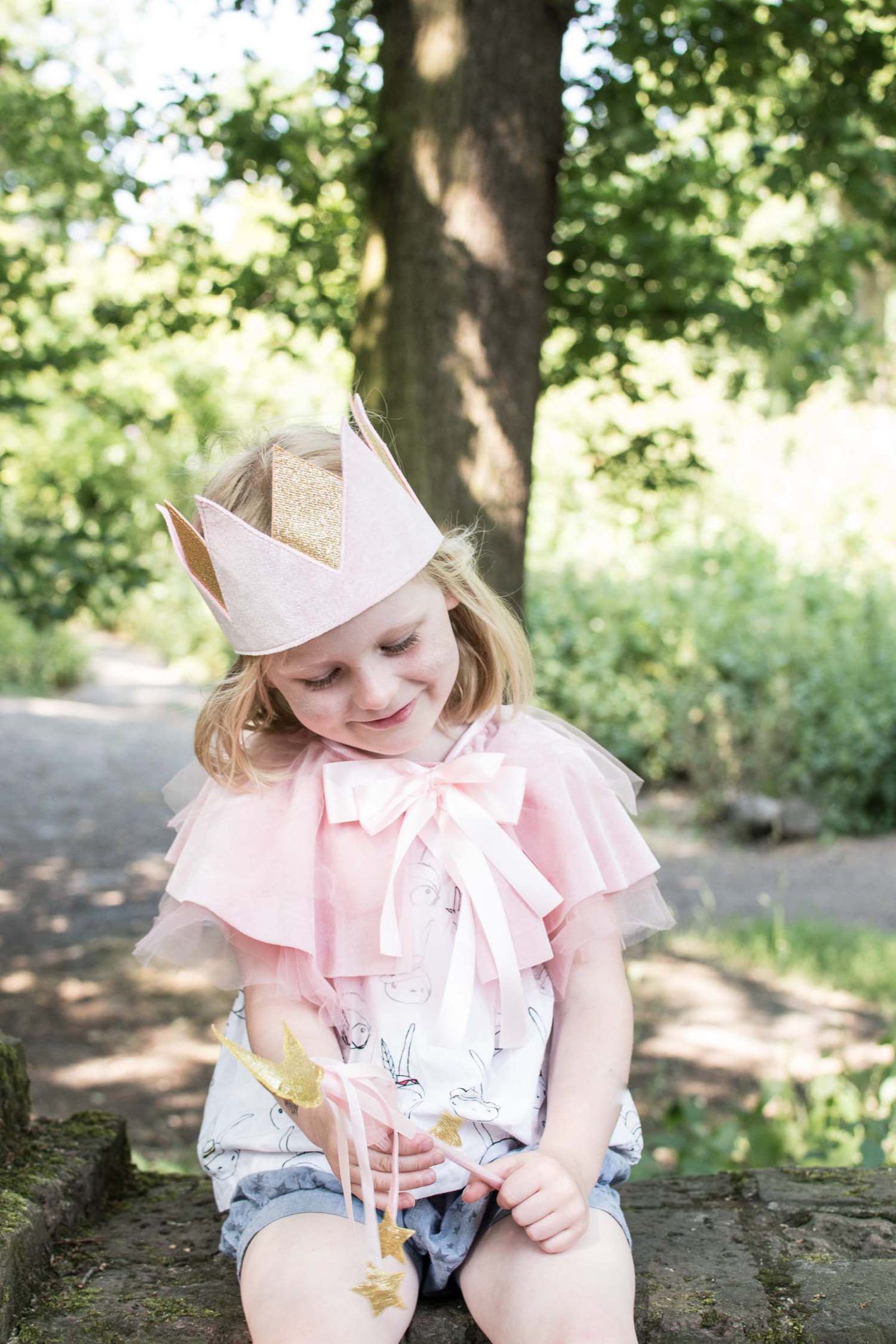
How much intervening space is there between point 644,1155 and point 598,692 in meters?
5.33

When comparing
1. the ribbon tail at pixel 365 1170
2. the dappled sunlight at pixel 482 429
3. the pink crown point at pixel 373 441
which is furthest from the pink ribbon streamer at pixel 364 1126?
the dappled sunlight at pixel 482 429

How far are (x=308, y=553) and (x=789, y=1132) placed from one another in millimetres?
2126

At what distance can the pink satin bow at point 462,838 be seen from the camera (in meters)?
1.74

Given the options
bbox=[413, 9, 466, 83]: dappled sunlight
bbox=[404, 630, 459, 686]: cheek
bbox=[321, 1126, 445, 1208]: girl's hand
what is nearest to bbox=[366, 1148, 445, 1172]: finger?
bbox=[321, 1126, 445, 1208]: girl's hand

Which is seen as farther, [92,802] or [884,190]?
[92,802]

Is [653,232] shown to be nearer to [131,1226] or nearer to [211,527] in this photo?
[211,527]

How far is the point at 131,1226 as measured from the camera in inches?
81.5

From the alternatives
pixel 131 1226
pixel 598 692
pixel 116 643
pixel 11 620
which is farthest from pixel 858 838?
pixel 116 643

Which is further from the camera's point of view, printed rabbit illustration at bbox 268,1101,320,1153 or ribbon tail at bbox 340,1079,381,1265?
printed rabbit illustration at bbox 268,1101,320,1153

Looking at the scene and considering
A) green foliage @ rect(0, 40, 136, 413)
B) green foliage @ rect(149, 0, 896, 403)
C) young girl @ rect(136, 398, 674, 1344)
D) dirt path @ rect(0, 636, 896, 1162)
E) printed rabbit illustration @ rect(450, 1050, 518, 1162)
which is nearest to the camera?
young girl @ rect(136, 398, 674, 1344)

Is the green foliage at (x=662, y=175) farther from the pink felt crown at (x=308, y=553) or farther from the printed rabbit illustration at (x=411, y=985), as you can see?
the printed rabbit illustration at (x=411, y=985)

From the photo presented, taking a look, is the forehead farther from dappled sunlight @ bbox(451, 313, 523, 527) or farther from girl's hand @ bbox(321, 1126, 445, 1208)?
dappled sunlight @ bbox(451, 313, 523, 527)

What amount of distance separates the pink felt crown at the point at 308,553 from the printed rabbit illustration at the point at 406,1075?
0.59 meters

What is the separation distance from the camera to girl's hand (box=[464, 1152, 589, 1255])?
155cm
